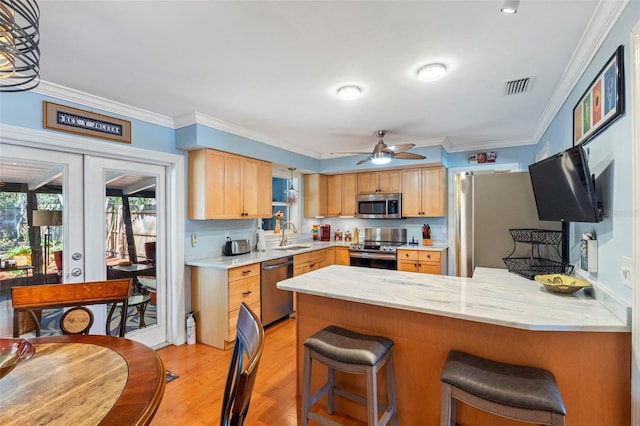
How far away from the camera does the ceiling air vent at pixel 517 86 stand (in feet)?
7.76

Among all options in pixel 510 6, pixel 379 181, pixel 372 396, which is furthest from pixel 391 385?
pixel 379 181

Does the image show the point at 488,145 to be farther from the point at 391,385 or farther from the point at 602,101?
the point at 391,385

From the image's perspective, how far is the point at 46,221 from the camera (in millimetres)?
2463

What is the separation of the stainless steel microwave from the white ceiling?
70.2 inches

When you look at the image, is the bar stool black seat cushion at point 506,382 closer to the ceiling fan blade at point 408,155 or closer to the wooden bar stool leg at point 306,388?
the wooden bar stool leg at point 306,388

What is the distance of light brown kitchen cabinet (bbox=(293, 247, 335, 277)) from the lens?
4.17 m

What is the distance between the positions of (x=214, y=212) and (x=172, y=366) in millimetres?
1566

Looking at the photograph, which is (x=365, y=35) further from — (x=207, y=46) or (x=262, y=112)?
(x=262, y=112)

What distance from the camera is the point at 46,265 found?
247 centimetres

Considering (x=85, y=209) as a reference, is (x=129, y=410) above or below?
below

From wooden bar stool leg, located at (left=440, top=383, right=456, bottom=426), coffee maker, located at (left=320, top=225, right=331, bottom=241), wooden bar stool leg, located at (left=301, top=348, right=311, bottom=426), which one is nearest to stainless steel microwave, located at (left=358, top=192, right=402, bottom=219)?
coffee maker, located at (left=320, top=225, right=331, bottom=241)

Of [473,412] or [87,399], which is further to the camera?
[473,412]

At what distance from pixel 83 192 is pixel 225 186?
1.31 metres

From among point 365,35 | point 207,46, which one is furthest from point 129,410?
point 365,35
